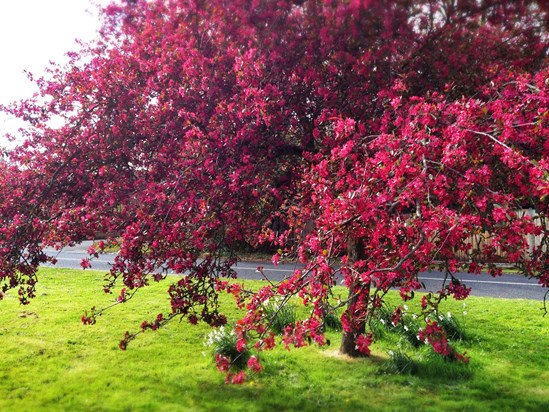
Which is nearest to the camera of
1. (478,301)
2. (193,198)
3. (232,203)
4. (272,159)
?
(193,198)

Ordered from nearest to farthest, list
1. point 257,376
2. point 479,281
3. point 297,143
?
1. point 257,376
2. point 297,143
3. point 479,281

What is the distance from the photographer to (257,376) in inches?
254

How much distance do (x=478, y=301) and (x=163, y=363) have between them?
701 cm

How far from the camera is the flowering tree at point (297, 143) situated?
421 cm

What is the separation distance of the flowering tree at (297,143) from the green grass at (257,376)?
3.54 ft

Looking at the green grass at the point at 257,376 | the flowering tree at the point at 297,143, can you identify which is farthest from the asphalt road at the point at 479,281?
the flowering tree at the point at 297,143

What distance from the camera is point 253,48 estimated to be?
211 inches

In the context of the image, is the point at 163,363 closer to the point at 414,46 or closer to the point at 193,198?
the point at 193,198

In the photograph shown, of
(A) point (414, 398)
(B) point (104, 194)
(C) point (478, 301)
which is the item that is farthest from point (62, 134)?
(C) point (478, 301)

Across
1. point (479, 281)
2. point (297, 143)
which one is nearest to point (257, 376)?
point (297, 143)

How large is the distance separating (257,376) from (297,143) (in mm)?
2962

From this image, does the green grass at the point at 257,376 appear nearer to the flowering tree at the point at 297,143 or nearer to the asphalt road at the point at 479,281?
the flowering tree at the point at 297,143

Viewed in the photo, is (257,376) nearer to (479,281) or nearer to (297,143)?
(297,143)

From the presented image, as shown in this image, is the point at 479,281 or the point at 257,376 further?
the point at 479,281
